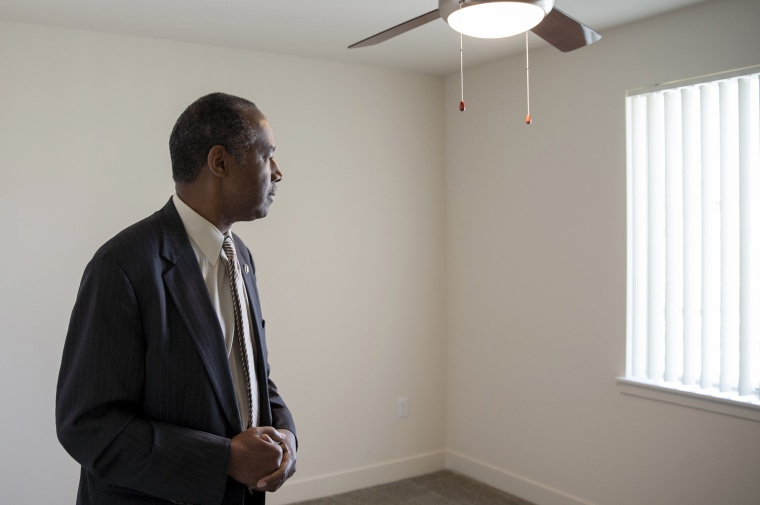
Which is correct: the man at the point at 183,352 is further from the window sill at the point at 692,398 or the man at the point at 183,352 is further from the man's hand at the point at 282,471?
the window sill at the point at 692,398

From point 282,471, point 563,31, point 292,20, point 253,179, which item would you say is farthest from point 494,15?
point 292,20

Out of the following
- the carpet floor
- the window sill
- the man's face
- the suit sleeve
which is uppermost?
the man's face

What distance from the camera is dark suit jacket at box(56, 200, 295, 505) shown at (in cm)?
140

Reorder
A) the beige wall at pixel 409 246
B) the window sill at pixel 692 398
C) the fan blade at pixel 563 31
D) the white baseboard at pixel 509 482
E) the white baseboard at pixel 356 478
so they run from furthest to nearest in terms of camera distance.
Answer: the white baseboard at pixel 356 478 < the white baseboard at pixel 509 482 < the beige wall at pixel 409 246 < the window sill at pixel 692 398 < the fan blade at pixel 563 31

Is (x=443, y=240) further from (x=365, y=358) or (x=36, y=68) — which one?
(x=36, y=68)

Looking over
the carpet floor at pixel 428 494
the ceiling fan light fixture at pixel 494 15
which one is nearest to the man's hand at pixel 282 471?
the ceiling fan light fixture at pixel 494 15

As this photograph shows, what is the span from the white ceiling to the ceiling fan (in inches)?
30.7

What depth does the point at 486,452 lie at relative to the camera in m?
4.12

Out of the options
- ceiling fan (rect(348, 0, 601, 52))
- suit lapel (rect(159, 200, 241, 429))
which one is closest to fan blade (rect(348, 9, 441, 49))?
ceiling fan (rect(348, 0, 601, 52))

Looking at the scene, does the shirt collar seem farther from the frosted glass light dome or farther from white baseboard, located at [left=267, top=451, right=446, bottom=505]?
white baseboard, located at [left=267, top=451, right=446, bottom=505]

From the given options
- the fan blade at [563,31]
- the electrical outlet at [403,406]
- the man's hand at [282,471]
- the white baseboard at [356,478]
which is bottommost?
the white baseboard at [356,478]

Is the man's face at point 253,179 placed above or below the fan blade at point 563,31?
below

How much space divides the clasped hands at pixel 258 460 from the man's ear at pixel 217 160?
0.59 m

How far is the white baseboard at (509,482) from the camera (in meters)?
3.66
